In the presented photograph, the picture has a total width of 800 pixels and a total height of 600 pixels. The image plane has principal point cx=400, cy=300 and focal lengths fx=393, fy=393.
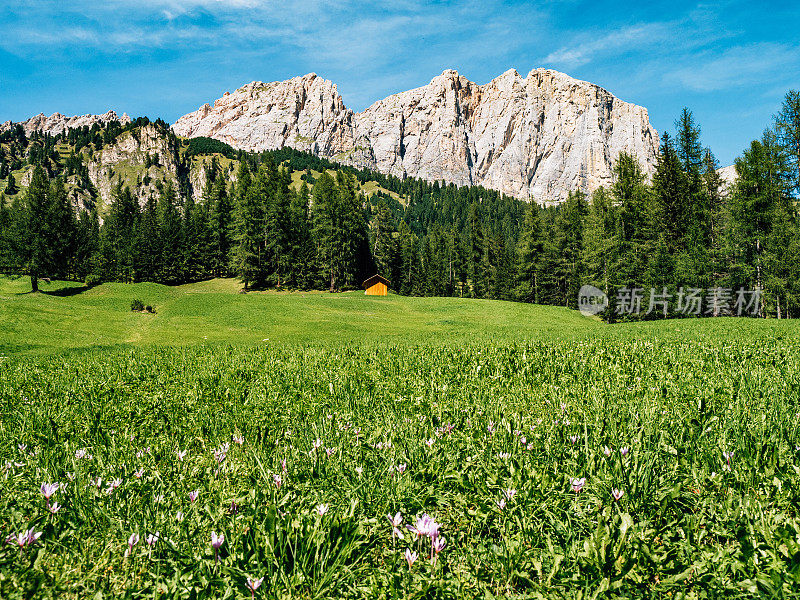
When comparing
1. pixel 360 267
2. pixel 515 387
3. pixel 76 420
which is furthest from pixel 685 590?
pixel 360 267

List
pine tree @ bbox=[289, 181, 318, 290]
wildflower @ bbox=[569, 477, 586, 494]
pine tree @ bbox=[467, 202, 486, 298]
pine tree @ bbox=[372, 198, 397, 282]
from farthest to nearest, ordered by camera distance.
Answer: pine tree @ bbox=[467, 202, 486, 298]
pine tree @ bbox=[372, 198, 397, 282]
pine tree @ bbox=[289, 181, 318, 290]
wildflower @ bbox=[569, 477, 586, 494]

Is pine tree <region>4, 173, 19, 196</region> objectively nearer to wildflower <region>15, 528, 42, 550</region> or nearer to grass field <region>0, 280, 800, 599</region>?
grass field <region>0, 280, 800, 599</region>

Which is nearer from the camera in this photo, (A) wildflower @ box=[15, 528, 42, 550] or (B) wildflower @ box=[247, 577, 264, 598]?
(B) wildflower @ box=[247, 577, 264, 598]

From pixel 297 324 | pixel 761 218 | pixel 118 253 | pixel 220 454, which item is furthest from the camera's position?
pixel 118 253

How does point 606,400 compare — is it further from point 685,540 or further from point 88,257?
point 88,257

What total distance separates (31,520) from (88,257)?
101328 millimetres

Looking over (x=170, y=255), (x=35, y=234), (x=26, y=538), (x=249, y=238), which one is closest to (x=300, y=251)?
(x=249, y=238)

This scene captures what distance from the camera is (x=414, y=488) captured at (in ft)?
9.91

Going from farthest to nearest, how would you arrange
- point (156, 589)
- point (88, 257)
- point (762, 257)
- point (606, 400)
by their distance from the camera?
point (88, 257), point (762, 257), point (606, 400), point (156, 589)

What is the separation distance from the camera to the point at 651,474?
296 centimetres

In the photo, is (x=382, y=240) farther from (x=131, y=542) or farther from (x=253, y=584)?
(x=253, y=584)

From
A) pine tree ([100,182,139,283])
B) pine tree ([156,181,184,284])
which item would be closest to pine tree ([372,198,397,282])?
pine tree ([156,181,184,284])

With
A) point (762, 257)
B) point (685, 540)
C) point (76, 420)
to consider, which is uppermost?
point (762, 257)

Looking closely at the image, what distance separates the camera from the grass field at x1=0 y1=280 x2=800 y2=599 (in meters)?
2.08
